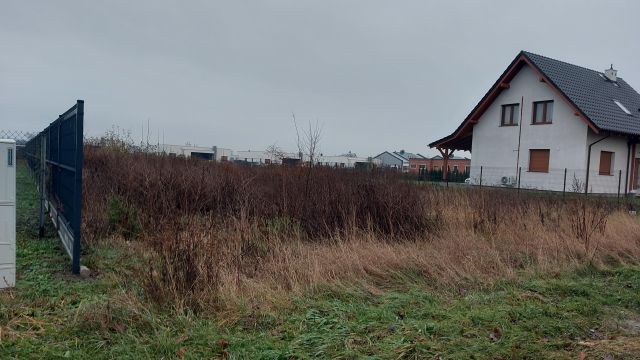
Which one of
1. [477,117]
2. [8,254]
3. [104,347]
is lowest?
[104,347]

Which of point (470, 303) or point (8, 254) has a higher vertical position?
point (8, 254)

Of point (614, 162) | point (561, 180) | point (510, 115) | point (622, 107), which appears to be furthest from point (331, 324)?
point (622, 107)

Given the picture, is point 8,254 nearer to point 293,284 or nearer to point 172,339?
point 172,339

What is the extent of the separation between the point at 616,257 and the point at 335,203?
3.90 m

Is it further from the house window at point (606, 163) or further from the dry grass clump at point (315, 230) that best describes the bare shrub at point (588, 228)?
the house window at point (606, 163)

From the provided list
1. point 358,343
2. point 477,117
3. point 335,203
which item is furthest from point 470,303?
point 477,117

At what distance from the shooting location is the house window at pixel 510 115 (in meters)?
23.3

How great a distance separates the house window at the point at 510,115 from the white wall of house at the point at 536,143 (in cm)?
23

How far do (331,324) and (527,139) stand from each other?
2191cm

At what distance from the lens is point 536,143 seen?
22000 millimetres

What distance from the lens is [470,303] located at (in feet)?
12.6

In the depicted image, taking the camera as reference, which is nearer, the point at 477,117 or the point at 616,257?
the point at 616,257

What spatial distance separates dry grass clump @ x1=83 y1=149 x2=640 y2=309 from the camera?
4.12 m

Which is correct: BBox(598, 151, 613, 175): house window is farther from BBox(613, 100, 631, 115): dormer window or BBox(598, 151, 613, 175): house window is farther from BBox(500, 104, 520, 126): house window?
BBox(500, 104, 520, 126): house window
